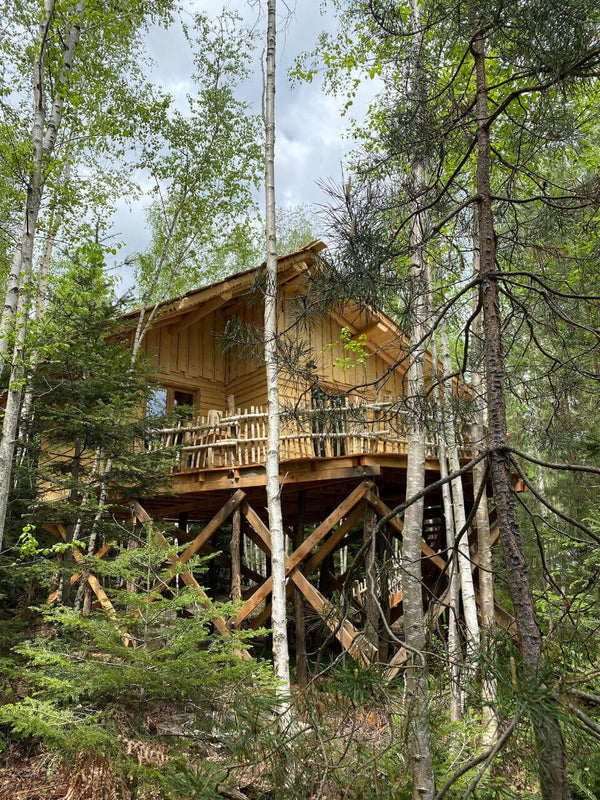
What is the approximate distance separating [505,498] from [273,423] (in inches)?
216

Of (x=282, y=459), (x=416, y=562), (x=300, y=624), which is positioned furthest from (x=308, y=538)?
(x=416, y=562)

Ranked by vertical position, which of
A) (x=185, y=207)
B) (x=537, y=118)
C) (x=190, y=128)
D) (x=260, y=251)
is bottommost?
(x=537, y=118)

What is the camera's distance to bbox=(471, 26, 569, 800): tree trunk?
1344 mm

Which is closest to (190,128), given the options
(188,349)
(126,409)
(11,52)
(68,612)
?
(11,52)

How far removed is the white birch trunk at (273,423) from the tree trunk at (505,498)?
12.5 feet

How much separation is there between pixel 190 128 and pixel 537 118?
1277cm

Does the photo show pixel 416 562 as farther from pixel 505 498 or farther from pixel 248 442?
pixel 248 442

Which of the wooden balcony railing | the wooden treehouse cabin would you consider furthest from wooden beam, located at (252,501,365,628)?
the wooden balcony railing

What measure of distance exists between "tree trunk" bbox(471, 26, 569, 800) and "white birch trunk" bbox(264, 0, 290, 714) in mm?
3813

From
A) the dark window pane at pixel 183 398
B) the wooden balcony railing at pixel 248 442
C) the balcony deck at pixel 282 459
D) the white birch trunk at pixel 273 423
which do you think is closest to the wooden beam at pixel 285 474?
the balcony deck at pixel 282 459

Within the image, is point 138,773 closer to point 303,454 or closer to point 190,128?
point 303,454

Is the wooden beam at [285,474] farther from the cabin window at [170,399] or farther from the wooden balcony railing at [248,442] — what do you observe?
the cabin window at [170,399]

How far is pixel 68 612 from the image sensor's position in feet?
18.2

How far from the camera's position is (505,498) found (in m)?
1.71
